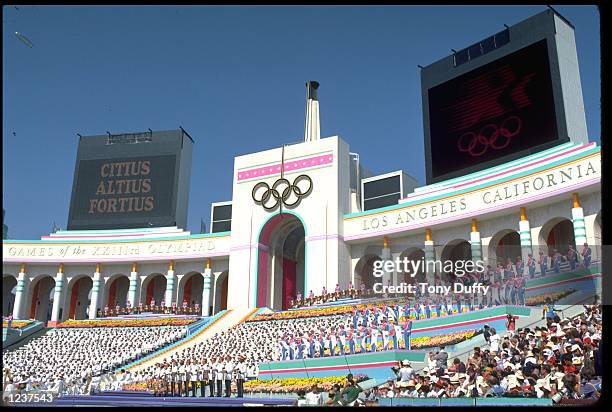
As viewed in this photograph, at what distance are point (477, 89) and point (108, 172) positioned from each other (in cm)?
3502

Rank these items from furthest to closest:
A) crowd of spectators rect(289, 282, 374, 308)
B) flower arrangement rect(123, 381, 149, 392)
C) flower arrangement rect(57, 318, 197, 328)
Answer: flower arrangement rect(57, 318, 197, 328)
crowd of spectators rect(289, 282, 374, 308)
flower arrangement rect(123, 381, 149, 392)

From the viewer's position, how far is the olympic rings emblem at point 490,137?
37.2m

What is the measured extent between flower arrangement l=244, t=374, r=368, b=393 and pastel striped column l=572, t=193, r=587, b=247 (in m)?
16.8

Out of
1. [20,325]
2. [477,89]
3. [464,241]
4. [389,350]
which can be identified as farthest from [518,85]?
[20,325]

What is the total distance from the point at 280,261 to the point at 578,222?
2472 cm

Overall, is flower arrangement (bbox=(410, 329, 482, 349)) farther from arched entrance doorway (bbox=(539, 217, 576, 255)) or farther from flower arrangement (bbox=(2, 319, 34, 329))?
flower arrangement (bbox=(2, 319, 34, 329))

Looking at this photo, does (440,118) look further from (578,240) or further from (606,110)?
(606,110)

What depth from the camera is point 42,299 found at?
5650 centimetres

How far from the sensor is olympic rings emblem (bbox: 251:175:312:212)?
1813 inches

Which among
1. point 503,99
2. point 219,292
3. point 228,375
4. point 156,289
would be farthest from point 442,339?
point 156,289

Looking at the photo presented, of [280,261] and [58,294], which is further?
[58,294]

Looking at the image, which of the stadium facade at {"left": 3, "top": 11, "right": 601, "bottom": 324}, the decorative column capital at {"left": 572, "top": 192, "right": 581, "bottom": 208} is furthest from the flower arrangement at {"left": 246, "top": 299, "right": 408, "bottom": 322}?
the decorative column capital at {"left": 572, "top": 192, "right": 581, "bottom": 208}

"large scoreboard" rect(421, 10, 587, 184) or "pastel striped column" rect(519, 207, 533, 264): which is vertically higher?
"large scoreboard" rect(421, 10, 587, 184)

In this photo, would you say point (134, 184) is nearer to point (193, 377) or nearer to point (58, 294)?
point (58, 294)
